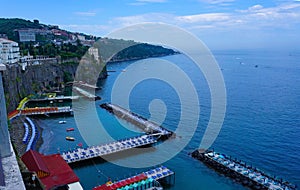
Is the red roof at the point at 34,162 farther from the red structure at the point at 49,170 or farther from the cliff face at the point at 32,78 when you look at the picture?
the cliff face at the point at 32,78

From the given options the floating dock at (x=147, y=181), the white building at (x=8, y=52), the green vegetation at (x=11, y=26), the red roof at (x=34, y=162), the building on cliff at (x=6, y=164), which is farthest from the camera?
the green vegetation at (x=11, y=26)

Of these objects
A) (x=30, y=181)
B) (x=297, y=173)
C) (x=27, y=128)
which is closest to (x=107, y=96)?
(x=27, y=128)

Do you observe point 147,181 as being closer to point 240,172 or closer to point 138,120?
point 240,172

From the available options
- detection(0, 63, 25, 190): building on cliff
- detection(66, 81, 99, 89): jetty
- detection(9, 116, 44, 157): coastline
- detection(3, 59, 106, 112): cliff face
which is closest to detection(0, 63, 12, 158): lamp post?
detection(0, 63, 25, 190): building on cliff

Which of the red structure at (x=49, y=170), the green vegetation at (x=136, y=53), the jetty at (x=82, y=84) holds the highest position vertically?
the green vegetation at (x=136, y=53)

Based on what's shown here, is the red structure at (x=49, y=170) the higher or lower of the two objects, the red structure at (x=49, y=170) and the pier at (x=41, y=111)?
the lower

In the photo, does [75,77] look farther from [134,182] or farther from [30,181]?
[30,181]

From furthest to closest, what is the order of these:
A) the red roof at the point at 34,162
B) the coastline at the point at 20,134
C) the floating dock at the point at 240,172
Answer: the coastline at the point at 20,134
the floating dock at the point at 240,172
the red roof at the point at 34,162

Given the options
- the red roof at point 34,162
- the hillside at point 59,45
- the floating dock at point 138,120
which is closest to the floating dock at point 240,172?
the floating dock at point 138,120

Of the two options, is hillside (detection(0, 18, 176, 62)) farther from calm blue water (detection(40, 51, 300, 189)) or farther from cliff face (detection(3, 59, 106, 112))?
calm blue water (detection(40, 51, 300, 189))
